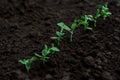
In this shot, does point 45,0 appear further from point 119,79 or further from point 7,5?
point 119,79

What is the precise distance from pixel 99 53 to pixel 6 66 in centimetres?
76

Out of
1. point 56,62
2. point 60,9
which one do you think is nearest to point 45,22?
point 60,9

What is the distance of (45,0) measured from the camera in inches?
115

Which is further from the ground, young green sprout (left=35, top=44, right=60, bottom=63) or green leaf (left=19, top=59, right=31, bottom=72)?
young green sprout (left=35, top=44, right=60, bottom=63)

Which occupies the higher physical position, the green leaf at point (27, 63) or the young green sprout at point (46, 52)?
the young green sprout at point (46, 52)

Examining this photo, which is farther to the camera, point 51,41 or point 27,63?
point 51,41

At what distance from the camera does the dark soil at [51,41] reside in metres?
1.77

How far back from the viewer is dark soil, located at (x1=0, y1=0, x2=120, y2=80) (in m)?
1.77

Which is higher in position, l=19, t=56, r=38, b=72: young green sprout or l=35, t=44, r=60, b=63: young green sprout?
l=35, t=44, r=60, b=63: young green sprout

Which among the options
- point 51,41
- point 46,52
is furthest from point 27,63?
point 51,41

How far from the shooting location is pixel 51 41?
212 centimetres

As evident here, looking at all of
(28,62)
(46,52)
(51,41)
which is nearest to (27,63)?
(28,62)

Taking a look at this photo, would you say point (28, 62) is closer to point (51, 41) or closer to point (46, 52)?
point (46, 52)

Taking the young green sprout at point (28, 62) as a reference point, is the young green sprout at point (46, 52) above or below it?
above
